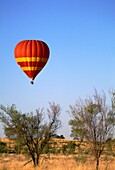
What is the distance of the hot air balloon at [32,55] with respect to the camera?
3186 centimetres

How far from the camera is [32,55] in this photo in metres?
31.9

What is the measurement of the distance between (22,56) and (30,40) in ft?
4.42

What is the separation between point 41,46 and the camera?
3203 centimetres

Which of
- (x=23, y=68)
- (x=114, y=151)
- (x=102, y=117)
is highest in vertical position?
(x=23, y=68)

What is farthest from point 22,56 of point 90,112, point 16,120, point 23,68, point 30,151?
point 90,112

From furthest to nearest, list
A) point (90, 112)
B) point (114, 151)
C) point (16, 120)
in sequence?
point (16, 120) → point (114, 151) → point (90, 112)

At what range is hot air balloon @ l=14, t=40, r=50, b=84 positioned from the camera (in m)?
31.9

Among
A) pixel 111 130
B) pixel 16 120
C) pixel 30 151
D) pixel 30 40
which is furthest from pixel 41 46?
pixel 111 130

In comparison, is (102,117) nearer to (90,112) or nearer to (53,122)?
(90,112)

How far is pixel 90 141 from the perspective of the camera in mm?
25234

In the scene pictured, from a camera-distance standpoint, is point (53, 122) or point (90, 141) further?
point (53, 122)

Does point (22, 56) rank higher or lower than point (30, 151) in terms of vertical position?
higher

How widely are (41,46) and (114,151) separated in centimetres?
983

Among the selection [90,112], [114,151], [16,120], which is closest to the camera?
[90,112]
